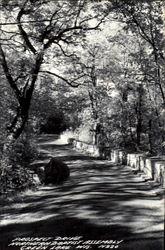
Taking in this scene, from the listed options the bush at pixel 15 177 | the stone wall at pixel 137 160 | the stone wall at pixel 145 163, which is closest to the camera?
the bush at pixel 15 177

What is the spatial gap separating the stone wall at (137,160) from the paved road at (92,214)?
851 millimetres

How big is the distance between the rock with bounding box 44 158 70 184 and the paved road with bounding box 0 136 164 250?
1.47m

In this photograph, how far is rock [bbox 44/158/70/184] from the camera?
64.6 feet

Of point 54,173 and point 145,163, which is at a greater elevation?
point 145,163

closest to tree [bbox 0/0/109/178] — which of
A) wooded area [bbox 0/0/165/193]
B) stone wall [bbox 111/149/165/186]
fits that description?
wooded area [bbox 0/0/165/193]

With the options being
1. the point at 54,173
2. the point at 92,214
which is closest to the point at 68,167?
the point at 54,173

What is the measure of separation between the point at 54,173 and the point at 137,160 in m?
6.31

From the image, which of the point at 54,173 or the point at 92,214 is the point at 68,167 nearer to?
the point at 54,173

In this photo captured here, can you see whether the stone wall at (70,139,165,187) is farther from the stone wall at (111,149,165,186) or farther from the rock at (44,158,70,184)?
the rock at (44,158,70,184)

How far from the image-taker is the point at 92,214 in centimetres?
1137

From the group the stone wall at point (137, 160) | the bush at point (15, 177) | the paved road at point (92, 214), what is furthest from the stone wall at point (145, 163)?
the bush at point (15, 177)

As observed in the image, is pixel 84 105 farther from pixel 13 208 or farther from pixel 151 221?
pixel 151 221

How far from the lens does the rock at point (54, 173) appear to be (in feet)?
64.6

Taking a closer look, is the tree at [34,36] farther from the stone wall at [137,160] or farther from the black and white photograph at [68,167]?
the stone wall at [137,160]
